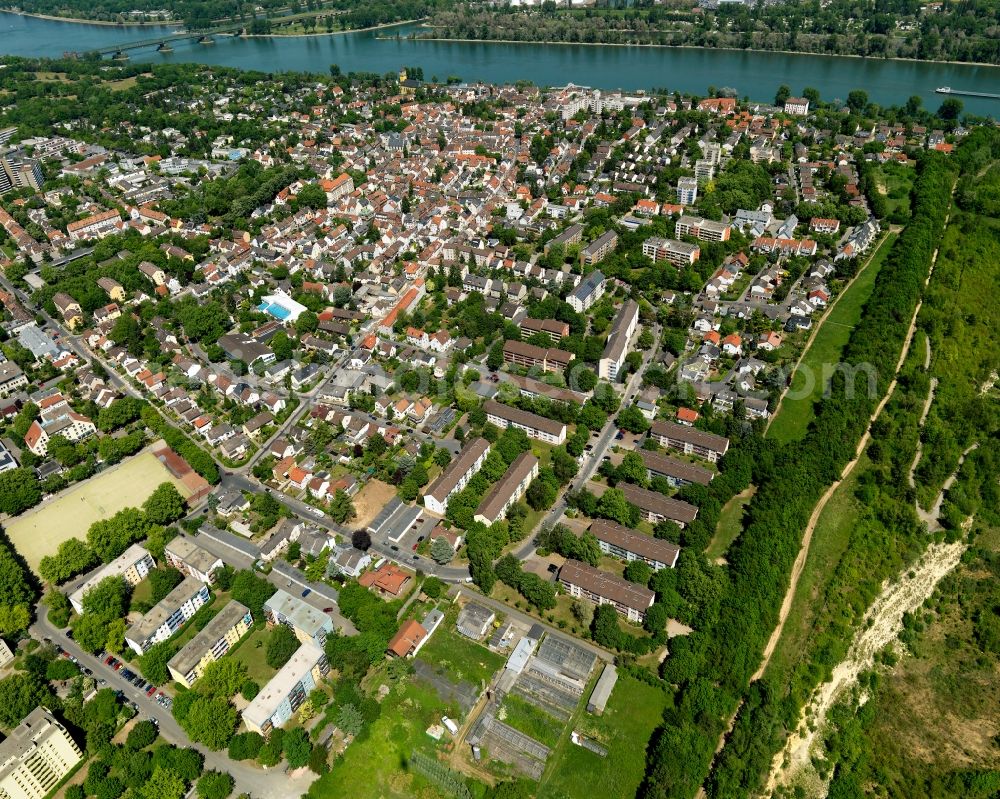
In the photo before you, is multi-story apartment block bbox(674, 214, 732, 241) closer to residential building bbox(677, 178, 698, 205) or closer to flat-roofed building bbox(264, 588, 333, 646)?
residential building bbox(677, 178, 698, 205)

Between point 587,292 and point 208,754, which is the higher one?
point 587,292

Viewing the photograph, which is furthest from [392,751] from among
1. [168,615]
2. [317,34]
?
[317,34]

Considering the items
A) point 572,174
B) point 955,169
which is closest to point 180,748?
point 572,174

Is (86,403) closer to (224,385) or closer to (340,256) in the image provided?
(224,385)

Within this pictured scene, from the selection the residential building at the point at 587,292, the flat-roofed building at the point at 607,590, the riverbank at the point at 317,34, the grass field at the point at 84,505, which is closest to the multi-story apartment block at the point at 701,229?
the residential building at the point at 587,292

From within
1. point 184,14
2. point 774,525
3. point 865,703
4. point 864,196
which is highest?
point 184,14

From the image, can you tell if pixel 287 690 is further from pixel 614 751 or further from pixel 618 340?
pixel 618 340

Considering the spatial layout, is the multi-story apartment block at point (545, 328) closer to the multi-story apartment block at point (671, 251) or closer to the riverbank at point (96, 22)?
the multi-story apartment block at point (671, 251)
